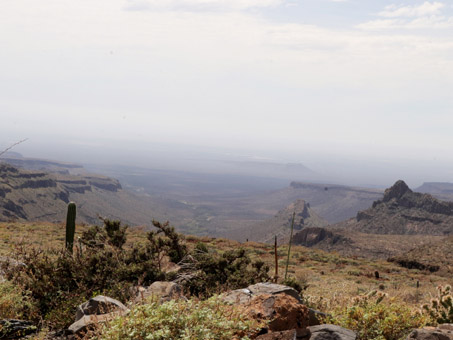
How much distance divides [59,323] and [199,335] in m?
3.60

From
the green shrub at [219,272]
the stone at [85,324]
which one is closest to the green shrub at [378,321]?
the green shrub at [219,272]

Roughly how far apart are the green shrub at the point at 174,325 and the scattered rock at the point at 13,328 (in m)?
1.85

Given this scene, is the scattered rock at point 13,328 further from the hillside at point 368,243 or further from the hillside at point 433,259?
the hillside at point 368,243

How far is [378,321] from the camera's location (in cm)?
662

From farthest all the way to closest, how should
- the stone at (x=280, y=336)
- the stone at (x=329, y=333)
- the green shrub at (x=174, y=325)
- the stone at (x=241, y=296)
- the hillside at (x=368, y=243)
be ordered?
the hillside at (x=368, y=243)
the stone at (x=241, y=296)
the stone at (x=329, y=333)
the stone at (x=280, y=336)
the green shrub at (x=174, y=325)

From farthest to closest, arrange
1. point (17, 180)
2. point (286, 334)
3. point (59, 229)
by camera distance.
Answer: point (17, 180) < point (59, 229) < point (286, 334)

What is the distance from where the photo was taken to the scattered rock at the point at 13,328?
5949 millimetres

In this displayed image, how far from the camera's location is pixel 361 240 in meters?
63.4

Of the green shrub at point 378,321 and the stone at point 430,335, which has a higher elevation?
the stone at point 430,335

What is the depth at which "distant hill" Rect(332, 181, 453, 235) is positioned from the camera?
8862 centimetres

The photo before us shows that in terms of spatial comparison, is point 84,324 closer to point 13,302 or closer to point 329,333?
point 13,302

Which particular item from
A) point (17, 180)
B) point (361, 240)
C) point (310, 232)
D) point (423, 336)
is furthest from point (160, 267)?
point (17, 180)

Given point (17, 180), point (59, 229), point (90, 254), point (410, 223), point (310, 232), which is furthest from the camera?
point (17, 180)

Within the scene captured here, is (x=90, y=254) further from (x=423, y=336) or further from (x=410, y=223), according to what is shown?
(x=410, y=223)
